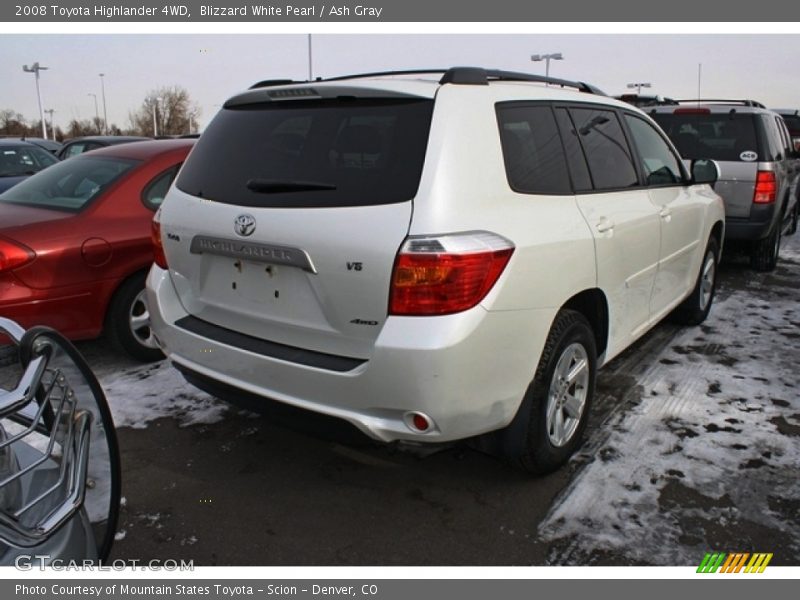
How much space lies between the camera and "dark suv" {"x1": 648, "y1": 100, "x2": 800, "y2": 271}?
6.93 metres

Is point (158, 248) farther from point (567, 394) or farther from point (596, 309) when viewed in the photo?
point (596, 309)

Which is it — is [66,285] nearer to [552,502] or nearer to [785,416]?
[552,502]

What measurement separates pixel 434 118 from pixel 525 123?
1.94 ft

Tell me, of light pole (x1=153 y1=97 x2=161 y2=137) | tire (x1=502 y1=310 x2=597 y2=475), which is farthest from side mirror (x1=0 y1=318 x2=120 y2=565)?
light pole (x1=153 y1=97 x2=161 y2=137)

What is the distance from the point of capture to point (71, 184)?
4.88m

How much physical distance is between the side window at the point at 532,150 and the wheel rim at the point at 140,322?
2890mm

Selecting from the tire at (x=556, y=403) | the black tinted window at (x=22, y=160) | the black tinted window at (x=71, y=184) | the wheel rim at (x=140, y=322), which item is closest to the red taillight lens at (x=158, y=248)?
the wheel rim at (x=140, y=322)

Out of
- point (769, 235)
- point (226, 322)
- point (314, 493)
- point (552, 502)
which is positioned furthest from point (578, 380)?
point (769, 235)

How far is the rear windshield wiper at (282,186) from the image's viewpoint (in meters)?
2.67

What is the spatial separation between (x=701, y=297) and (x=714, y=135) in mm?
2526

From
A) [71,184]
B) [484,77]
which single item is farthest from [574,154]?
[71,184]

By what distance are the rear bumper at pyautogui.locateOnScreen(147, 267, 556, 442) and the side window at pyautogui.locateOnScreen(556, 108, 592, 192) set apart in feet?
2.60

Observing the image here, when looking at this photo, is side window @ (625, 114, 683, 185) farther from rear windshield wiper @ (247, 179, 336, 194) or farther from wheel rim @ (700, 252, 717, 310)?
rear windshield wiper @ (247, 179, 336, 194)

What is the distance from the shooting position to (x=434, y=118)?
2.60 meters
